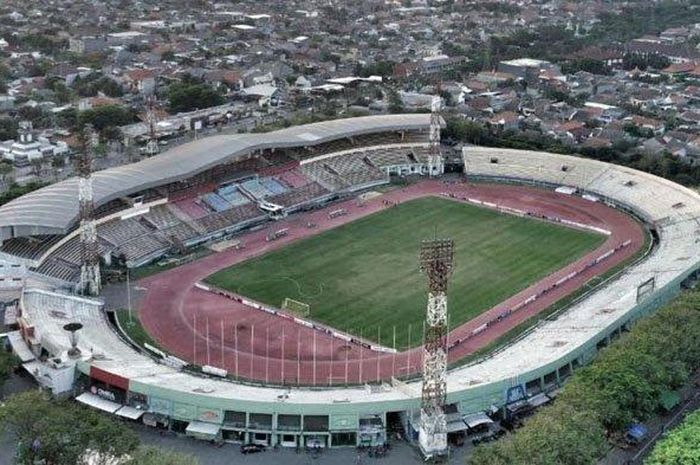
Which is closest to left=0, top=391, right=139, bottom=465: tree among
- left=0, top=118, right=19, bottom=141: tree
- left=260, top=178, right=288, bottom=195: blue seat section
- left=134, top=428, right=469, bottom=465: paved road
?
left=134, top=428, right=469, bottom=465: paved road

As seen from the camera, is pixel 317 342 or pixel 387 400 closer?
pixel 387 400

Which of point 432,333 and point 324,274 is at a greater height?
point 432,333

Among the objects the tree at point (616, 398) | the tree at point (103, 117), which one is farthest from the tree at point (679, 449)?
the tree at point (103, 117)

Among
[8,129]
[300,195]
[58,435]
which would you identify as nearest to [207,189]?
[300,195]

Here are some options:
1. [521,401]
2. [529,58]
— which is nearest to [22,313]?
[521,401]

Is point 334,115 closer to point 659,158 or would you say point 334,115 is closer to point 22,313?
point 659,158
